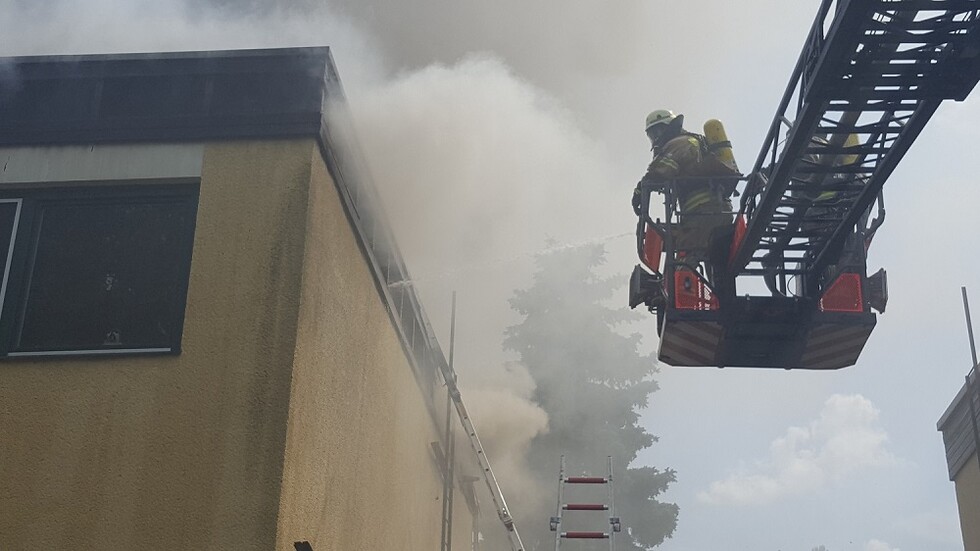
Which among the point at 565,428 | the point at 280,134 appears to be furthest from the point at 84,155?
the point at 565,428

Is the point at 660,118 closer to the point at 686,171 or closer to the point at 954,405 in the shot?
the point at 686,171

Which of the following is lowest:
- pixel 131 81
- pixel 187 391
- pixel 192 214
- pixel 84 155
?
pixel 187 391

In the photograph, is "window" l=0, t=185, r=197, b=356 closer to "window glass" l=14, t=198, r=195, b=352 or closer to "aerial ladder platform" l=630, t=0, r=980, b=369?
"window glass" l=14, t=198, r=195, b=352

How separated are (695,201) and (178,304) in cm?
468

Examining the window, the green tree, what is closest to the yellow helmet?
the window

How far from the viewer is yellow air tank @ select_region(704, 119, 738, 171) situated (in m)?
9.17

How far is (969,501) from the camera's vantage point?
1208 cm

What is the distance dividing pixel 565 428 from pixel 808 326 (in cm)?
1699

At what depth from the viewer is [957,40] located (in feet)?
21.7

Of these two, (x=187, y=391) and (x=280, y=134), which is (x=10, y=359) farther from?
(x=280, y=134)

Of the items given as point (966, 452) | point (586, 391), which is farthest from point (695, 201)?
point (586, 391)

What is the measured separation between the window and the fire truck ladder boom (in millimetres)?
3990

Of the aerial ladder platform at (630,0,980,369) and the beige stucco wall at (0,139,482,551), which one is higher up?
the aerial ladder platform at (630,0,980,369)

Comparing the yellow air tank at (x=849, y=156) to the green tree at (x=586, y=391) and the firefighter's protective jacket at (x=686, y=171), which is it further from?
the green tree at (x=586, y=391)
